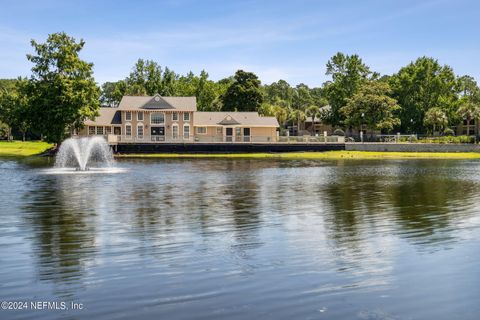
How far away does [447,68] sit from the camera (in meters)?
121

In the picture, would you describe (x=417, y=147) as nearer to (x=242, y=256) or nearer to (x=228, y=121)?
(x=228, y=121)

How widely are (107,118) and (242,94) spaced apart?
1520 inches

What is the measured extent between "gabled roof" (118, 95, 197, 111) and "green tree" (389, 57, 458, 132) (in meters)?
48.6

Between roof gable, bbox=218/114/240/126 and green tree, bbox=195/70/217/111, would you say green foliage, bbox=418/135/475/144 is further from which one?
green tree, bbox=195/70/217/111

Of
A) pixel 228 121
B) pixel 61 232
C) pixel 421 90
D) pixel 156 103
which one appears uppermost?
pixel 421 90

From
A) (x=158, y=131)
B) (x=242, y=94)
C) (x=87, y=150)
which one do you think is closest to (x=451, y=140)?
(x=158, y=131)

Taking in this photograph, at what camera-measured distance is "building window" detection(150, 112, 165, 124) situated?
99.3 metres

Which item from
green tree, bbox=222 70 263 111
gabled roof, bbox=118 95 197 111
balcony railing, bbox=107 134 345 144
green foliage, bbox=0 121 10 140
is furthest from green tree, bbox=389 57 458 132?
green foliage, bbox=0 121 10 140

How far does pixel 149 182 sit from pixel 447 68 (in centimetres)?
9986

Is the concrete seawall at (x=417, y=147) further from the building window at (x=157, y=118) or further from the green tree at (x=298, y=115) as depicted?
the green tree at (x=298, y=115)

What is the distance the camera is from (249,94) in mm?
130375

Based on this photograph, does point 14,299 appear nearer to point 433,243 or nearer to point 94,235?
point 94,235

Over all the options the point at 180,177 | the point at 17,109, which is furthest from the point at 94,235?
the point at 17,109

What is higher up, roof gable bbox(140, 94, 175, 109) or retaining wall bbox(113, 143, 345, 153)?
roof gable bbox(140, 94, 175, 109)
